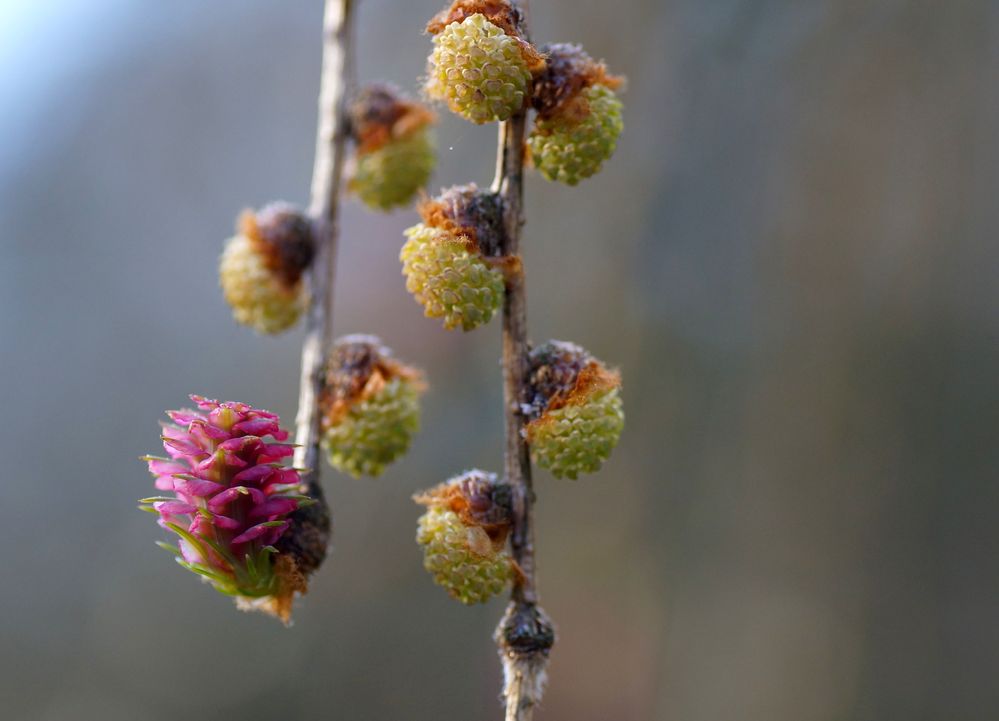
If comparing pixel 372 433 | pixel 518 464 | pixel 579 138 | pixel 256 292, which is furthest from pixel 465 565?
pixel 256 292

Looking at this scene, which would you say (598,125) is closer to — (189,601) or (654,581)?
(654,581)

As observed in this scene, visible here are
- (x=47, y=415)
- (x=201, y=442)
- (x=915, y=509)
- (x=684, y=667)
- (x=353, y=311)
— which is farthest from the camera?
(x=47, y=415)

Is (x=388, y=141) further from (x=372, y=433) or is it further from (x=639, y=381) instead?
(x=639, y=381)

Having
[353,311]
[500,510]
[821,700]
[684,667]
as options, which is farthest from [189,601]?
[500,510]

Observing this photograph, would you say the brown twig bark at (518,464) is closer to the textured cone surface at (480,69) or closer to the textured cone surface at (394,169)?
the textured cone surface at (480,69)

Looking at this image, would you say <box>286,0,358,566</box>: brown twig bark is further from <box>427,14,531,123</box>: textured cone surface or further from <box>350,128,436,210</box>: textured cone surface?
<box>427,14,531,123</box>: textured cone surface

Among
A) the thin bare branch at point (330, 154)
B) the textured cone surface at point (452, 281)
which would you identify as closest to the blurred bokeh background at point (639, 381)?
the thin bare branch at point (330, 154)
